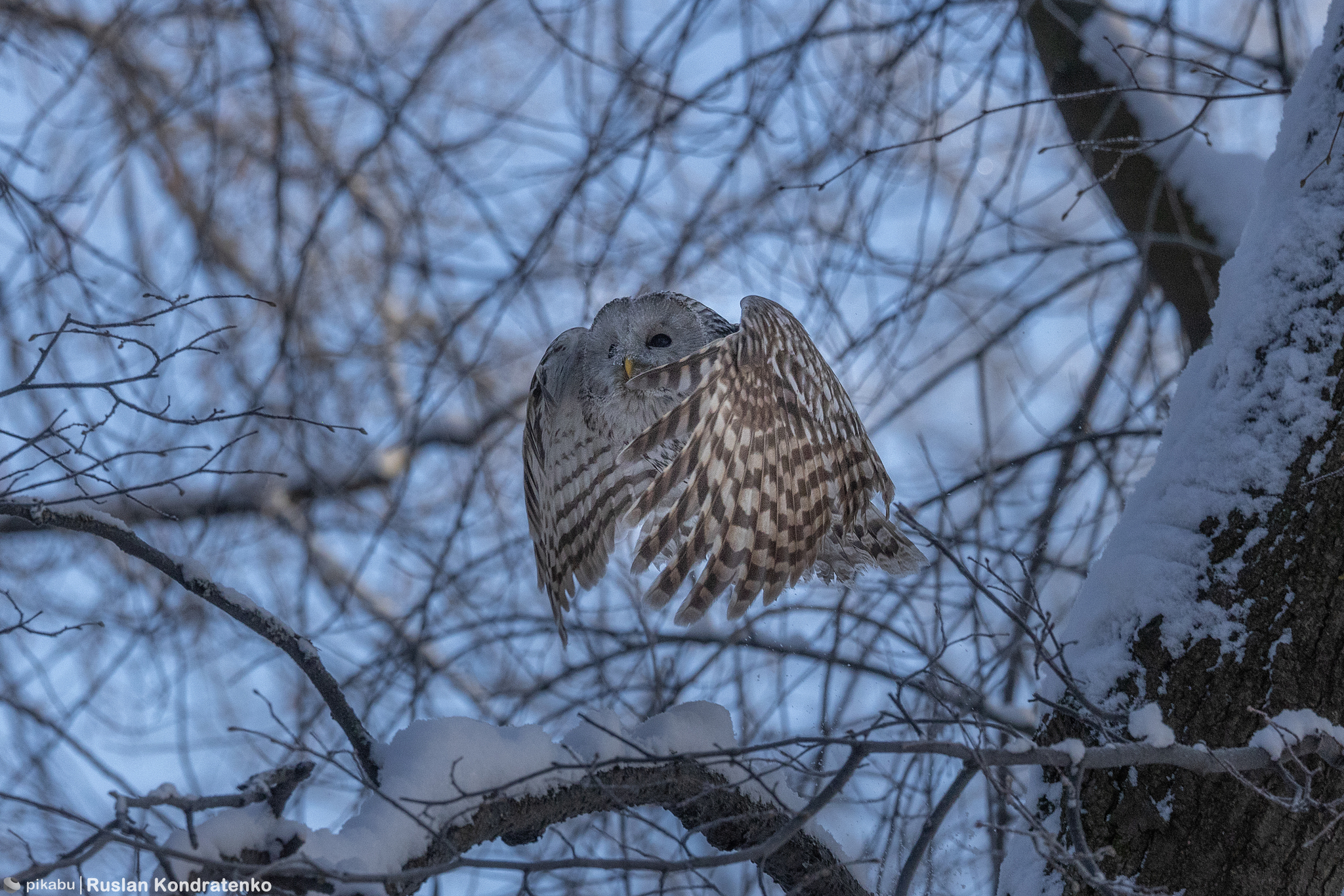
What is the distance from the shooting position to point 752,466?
2.97 metres

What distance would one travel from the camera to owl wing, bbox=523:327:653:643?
357 centimetres

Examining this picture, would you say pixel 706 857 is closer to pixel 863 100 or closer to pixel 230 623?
pixel 863 100

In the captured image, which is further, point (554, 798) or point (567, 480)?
point (567, 480)

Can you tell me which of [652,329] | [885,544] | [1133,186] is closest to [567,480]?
[652,329]

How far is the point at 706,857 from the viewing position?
1639 millimetres

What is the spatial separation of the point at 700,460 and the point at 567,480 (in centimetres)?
95

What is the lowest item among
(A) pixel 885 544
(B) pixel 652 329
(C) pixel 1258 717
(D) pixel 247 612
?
(C) pixel 1258 717

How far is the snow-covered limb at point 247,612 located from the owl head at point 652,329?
1879 mm

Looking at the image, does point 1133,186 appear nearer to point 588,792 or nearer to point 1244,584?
point 1244,584

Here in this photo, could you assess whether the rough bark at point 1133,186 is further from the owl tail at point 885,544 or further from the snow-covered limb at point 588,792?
the snow-covered limb at point 588,792

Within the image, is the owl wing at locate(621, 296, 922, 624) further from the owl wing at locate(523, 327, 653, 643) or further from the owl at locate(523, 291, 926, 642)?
the owl wing at locate(523, 327, 653, 643)

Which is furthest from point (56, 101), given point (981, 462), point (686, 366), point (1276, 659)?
point (1276, 659)

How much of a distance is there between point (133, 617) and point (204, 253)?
1420mm

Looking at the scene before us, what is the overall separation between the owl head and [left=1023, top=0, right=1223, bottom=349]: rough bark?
147 cm
